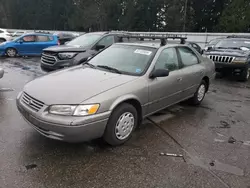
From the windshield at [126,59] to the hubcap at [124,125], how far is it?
755 mm

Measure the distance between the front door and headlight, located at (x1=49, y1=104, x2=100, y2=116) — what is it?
1.27 metres

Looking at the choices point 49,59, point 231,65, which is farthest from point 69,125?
point 231,65

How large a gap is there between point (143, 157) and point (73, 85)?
1.48 meters

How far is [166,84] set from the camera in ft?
13.7

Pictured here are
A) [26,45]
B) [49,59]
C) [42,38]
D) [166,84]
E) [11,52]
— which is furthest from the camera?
[42,38]

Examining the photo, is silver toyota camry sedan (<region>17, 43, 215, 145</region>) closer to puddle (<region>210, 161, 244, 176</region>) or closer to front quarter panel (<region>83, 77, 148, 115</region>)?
front quarter panel (<region>83, 77, 148, 115</region>)

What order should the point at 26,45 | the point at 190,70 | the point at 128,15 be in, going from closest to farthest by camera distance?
the point at 190,70
the point at 26,45
the point at 128,15

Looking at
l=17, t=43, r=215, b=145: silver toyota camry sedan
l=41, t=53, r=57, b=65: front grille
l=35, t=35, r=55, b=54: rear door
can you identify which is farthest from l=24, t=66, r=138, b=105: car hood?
l=35, t=35, r=55, b=54: rear door

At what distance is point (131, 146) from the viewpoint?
3.55m

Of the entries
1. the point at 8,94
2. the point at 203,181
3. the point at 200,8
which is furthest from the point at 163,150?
the point at 200,8

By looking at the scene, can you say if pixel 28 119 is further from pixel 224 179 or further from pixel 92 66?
pixel 224 179

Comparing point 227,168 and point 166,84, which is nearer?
point 227,168

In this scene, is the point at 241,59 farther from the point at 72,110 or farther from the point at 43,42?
the point at 43,42

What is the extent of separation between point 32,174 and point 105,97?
1.33 m
